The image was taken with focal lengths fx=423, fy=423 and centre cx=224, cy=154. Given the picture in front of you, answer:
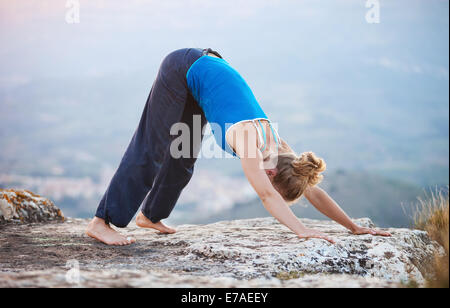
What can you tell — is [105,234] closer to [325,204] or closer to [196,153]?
[196,153]

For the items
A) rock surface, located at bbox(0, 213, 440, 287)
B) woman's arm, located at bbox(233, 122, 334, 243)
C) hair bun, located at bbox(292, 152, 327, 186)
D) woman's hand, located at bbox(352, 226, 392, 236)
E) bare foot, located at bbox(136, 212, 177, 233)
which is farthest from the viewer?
bare foot, located at bbox(136, 212, 177, 233)

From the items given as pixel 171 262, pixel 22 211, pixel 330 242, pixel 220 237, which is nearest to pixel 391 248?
pixel 330 242

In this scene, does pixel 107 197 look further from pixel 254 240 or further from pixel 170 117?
pixel 254 240

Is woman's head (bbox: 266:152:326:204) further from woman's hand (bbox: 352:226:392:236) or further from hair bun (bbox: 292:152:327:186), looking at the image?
woman's hand (bbox: 352:226:392:236)

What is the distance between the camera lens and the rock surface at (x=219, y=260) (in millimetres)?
2010

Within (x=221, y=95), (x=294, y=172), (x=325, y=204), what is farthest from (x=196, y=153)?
(x=325, y=204)

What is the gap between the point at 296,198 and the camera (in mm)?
3129

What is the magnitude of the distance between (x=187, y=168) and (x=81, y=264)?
127 centimetres

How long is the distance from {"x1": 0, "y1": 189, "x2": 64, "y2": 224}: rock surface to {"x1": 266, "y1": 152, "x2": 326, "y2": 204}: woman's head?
2.93 m

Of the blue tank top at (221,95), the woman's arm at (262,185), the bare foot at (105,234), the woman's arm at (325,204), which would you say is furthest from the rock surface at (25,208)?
the woman's arm at (325,204)

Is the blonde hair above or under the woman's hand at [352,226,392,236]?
above

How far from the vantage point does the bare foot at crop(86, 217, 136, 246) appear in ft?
11.0

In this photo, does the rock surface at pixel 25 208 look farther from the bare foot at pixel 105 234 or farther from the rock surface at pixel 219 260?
the bare foot at pixel 105 234

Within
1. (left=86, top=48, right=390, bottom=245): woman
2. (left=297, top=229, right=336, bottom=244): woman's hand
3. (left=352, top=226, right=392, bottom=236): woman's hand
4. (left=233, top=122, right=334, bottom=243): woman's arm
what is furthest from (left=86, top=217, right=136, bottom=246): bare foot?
(left=352, top=226, right=392, bottom=236): woman's hand
